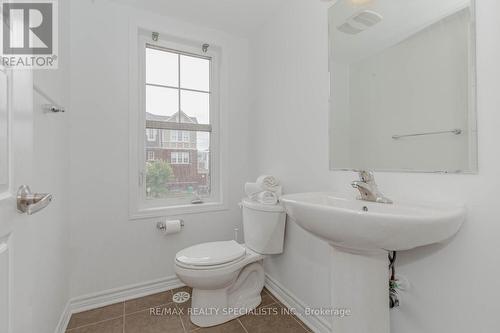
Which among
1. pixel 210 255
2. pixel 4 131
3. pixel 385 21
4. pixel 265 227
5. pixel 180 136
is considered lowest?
pixel 210 255

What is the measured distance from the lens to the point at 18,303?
64cm

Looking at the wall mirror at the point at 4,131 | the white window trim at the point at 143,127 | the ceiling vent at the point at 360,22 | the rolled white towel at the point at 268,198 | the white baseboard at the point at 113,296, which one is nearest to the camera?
the wall mirror at the point at 4,131

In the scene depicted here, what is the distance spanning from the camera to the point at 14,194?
24.3 inches

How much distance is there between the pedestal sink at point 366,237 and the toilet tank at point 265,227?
0.51m

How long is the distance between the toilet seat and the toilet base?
22cm

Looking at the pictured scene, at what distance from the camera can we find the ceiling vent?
3.81 ft

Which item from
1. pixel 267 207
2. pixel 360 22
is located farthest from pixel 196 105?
pixel 360 22

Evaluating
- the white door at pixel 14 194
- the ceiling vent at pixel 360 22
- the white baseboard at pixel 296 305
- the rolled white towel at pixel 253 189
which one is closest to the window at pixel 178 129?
the rolled white towel at pixel 253 189

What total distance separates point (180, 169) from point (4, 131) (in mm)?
1450

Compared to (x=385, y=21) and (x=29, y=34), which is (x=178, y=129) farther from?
(x=385, y=21)

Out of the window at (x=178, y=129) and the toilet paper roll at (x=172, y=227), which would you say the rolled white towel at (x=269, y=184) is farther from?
the toilet paper roll at (x=172, y=227)

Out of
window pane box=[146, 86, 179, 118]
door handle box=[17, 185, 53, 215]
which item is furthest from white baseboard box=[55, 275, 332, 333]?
window pane box=[146, 86, 179, 118]

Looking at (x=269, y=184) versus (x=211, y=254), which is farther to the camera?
(x=269, y=184)

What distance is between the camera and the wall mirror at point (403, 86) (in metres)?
0.84
